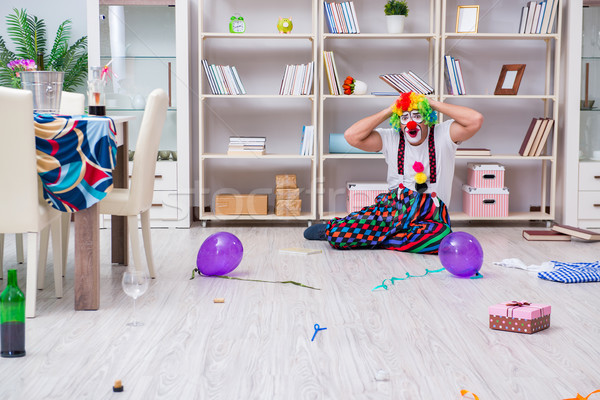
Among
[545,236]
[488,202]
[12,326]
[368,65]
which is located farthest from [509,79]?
[12,326]

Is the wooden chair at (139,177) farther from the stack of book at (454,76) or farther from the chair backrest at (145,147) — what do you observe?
the stack of book at (454,76)

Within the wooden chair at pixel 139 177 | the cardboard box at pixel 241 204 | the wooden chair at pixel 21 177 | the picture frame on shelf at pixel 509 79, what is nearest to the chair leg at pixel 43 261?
the wooden chair at pixel 139 177

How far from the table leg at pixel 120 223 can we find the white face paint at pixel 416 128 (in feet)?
5.07

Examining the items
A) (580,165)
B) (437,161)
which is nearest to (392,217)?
(437,161)

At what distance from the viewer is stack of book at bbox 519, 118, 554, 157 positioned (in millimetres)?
5082

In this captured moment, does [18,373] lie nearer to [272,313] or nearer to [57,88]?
[272,313]

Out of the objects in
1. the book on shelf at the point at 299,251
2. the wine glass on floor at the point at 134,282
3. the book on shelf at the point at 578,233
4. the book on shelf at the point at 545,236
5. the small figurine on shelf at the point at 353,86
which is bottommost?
the book on shelf at the point at 299,251

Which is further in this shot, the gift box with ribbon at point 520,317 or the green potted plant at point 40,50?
the green potted plant at point 40,50

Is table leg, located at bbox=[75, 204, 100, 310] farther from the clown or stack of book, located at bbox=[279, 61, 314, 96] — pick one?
stack of book, located at bbox=[279, 61, 314, 96]

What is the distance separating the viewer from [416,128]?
4.13m

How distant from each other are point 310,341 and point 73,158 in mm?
1125

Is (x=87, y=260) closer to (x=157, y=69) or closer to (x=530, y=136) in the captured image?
(x=157, y=69)

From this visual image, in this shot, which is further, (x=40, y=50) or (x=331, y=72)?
(x=40, y=50)

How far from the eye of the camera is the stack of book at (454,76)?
5.05 m
